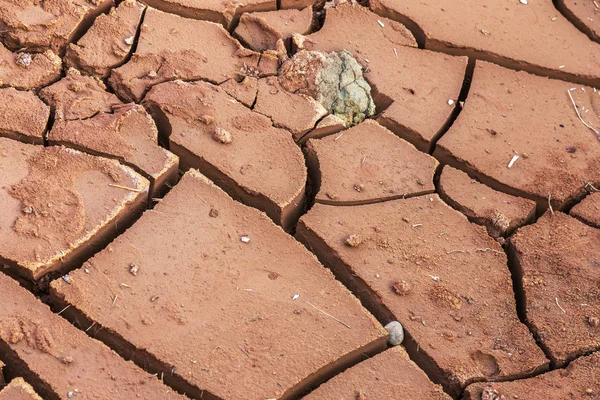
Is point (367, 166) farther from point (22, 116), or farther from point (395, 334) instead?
point (22, 116)

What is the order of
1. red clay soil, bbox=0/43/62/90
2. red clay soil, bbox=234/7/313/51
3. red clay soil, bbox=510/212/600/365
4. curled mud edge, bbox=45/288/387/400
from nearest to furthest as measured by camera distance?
curled mud edge, bbox=45/288/387/400
red clay soil, bbox=510/212/600/365
red clay soil, bbox=0/43/62/90
red clay soil, bbox=234/7/313/51

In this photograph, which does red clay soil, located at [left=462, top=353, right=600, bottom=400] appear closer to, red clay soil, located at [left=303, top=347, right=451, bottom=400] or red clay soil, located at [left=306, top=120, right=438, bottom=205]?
red clay soil, located at [left=303, top=347, right=451, bottom=400]

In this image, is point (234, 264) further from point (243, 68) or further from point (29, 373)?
point (243, 68)

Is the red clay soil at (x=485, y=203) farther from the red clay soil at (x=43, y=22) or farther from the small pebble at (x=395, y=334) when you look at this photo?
the red clay soil at (x=43, y=22)

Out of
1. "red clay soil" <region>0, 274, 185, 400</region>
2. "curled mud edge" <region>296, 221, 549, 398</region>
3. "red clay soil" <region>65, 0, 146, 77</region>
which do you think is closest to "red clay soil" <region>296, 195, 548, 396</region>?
"curled mud edge" <region>296, 221, 549, 398</region>

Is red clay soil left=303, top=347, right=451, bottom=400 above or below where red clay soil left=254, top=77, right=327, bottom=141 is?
below

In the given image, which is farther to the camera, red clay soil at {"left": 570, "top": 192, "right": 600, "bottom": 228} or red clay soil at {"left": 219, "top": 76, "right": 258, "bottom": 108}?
red clay soil at {"left": 219, "top": 76, "right": 258, "bottom": 108}

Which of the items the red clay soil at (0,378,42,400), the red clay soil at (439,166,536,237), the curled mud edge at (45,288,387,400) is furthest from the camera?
the red clay soil at (439,166,536,237)

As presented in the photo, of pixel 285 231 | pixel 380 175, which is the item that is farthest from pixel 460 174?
pixel 285 231

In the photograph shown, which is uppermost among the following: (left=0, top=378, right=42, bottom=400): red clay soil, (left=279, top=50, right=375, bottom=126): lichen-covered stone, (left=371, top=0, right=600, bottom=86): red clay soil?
(left=371, top=0, right=600, bottom=86): red clay soil
